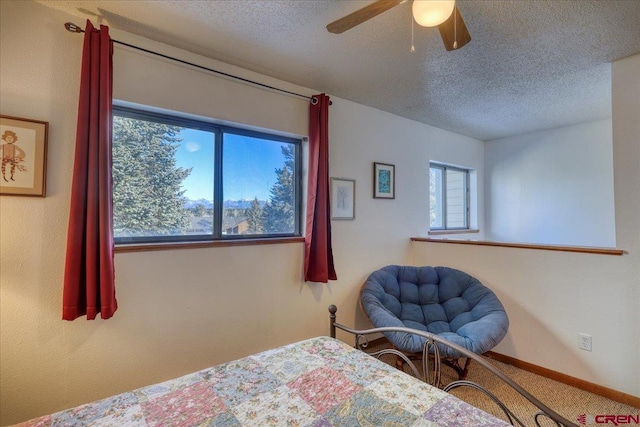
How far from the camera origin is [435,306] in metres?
2.84

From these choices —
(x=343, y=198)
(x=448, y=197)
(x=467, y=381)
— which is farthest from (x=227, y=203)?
(x=448, y=197)

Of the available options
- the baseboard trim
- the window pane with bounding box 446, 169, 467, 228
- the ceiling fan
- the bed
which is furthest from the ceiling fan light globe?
the window pane with bounding box 446, 169, 467, 228

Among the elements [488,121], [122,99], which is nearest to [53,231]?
[122,99]

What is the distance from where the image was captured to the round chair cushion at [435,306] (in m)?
2.19

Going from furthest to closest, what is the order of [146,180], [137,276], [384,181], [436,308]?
[384,181] < [436,308] < [146,180] < [137,276]

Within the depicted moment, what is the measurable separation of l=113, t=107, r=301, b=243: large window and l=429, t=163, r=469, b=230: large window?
2220 mm

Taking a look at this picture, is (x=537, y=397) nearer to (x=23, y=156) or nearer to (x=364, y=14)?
(x=364, y=14)

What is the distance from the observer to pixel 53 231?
1701 mm

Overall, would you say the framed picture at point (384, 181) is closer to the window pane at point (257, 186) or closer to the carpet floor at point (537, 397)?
the window pane at point (257, 186)

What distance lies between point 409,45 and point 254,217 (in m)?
1.70

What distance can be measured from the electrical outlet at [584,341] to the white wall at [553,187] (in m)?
1.78

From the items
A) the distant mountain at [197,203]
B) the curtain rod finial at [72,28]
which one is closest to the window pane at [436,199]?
the distant mountain at [197,203]

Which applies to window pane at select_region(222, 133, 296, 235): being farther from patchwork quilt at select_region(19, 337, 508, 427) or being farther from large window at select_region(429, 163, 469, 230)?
large window at select_region(429, 163, 469, 230)

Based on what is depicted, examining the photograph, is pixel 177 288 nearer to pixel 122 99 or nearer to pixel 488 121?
pixel 122 99
